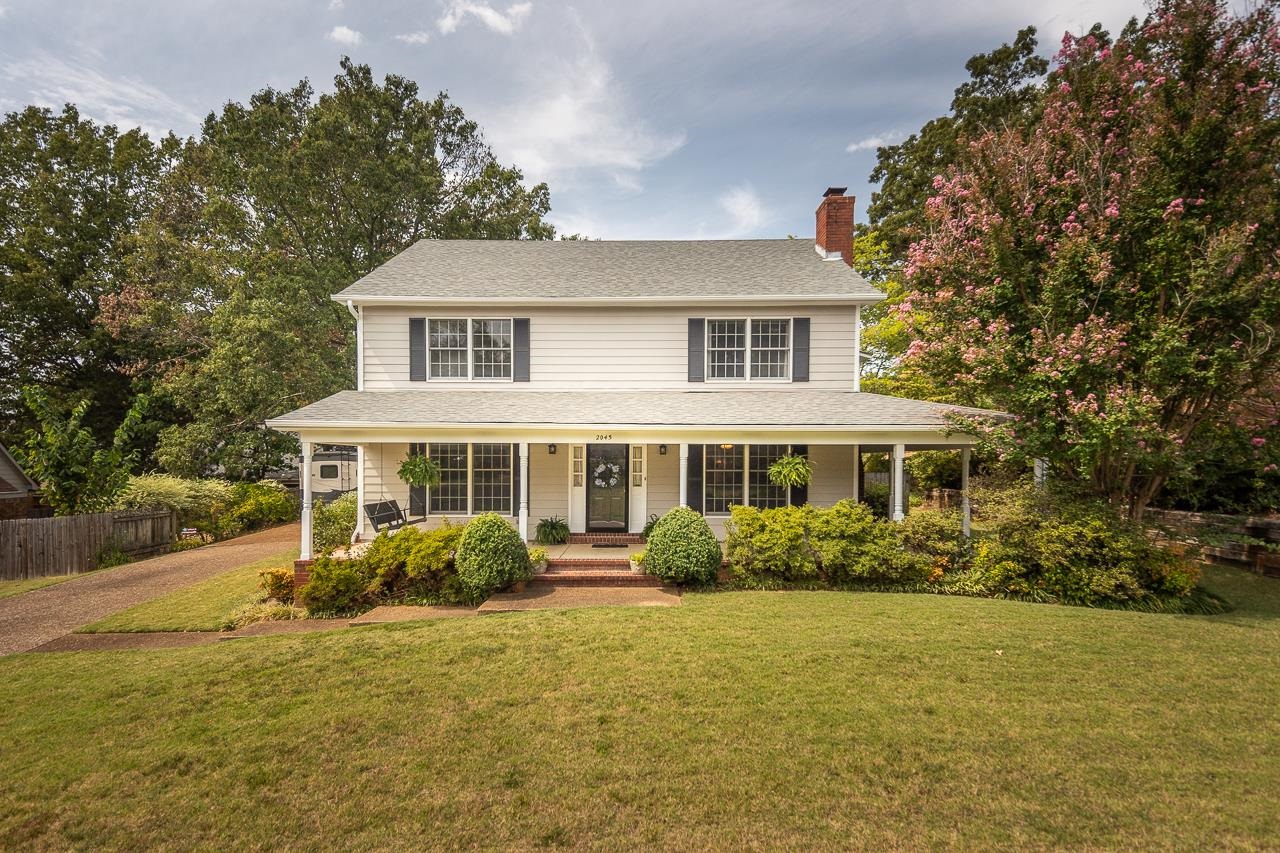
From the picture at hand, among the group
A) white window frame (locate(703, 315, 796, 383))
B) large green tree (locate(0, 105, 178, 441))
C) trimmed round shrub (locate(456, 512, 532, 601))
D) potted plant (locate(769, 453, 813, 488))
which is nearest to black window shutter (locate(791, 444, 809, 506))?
potted plant (locate(769, 453, 813, 488))

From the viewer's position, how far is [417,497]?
11.8 m

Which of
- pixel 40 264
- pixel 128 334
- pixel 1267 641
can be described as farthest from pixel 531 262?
pixel 40 264

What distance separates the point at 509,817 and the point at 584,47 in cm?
1498

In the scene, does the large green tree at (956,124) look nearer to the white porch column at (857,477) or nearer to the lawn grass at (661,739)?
the white porch column at (857,477)

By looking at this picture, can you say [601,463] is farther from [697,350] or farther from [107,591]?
[107,591]

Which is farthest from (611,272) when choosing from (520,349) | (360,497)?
(360,497)

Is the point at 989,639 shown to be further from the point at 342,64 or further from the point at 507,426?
the point at 342,64

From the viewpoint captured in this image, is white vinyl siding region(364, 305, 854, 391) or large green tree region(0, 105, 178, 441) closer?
white vinyl siding region(364, 305, 854, 391)

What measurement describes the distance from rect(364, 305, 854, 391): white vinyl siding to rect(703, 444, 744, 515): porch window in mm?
1757

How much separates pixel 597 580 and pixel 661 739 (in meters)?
4.87

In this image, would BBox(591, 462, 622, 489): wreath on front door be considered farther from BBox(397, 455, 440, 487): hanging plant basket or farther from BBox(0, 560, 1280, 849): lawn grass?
Answer: BBox(0, 560, 1280, 849): lawn grass

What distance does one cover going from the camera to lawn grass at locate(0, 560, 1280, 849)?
11.0ft

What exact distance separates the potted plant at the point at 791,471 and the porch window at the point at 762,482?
3.37 ft

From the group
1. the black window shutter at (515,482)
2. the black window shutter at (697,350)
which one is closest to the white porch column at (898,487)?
the black window shutter at (697,350)
